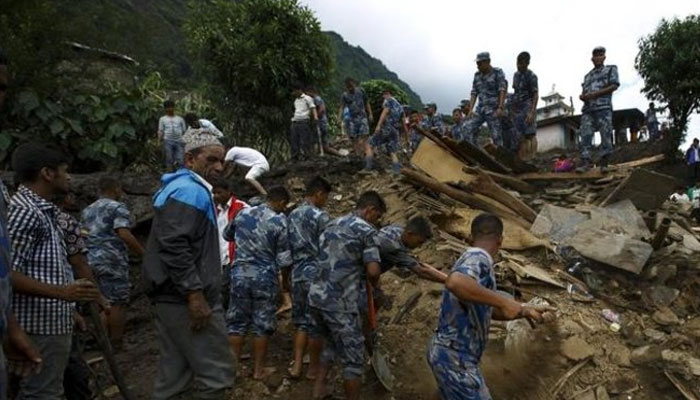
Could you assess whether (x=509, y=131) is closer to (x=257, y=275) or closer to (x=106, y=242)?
(x=257, y=275)

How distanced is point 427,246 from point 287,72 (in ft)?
26.9

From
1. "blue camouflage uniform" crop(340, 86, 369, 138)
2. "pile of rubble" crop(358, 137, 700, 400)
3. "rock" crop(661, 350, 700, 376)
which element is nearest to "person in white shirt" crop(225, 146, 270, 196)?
"pile of rubble" crop(358, 137, 700, 400)

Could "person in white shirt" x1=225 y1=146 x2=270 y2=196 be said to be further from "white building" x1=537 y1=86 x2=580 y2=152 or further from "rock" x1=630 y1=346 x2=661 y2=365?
"white building" x1=537 y1=86 x2=580 y2=152

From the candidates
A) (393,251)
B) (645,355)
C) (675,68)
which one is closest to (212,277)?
(393,251)

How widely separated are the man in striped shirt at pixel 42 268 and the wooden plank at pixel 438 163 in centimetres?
587

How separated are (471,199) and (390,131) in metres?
3.53

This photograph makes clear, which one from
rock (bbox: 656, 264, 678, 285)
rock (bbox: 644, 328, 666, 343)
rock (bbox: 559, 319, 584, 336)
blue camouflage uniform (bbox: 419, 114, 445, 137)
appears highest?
blue camouflage uniform (bbox: 419, 114, 445, 137)

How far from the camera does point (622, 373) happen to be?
4926mm

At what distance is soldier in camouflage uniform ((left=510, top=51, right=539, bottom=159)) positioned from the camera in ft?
29.0

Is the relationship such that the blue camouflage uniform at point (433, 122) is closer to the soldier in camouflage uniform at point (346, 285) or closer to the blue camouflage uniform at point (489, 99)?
the blue camouflage uniform at point (489, 99)

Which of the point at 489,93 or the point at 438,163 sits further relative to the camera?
the point at 489,93

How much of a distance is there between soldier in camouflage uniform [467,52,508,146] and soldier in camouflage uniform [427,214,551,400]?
5875 millimetres

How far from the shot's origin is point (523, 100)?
8.99 meters

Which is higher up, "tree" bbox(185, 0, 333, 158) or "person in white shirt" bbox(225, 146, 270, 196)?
"tree" bbox(185, 0, 333, 158)
